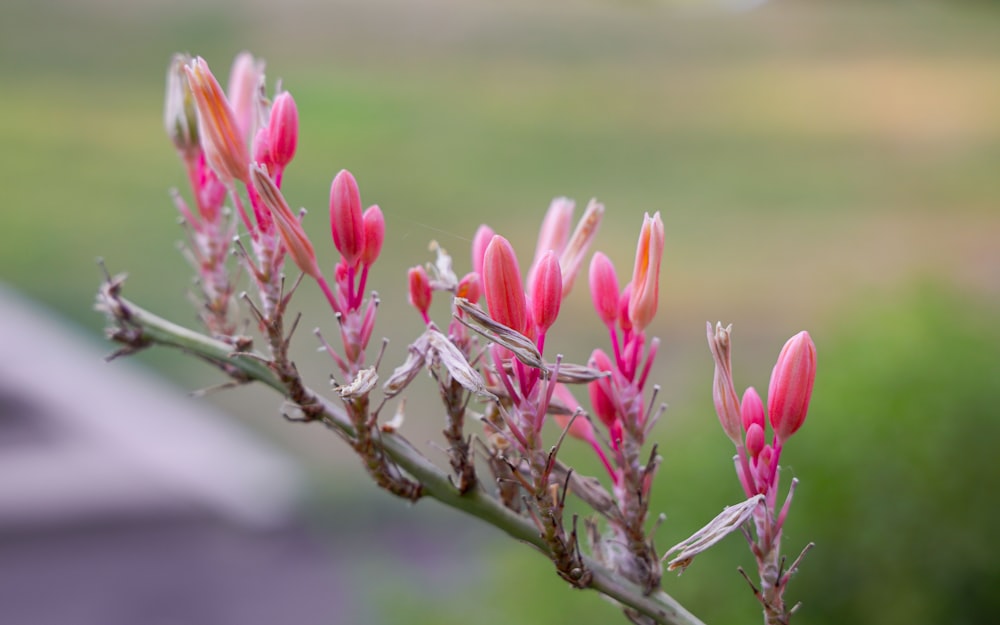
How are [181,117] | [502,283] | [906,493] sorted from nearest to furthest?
[502,283], [181,117], [906,493]

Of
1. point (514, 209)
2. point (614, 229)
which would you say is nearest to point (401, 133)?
point (514, 209)

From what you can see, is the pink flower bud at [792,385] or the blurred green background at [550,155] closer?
the pink flower bud at [792,385]

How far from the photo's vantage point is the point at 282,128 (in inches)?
11.8

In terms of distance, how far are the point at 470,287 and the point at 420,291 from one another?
2 centimetres

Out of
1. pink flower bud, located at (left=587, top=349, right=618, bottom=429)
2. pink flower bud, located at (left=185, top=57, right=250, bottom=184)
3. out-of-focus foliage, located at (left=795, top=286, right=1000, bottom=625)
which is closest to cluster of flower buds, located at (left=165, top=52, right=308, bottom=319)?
pink flower bud, located at (left=185, top=57, right=250, bottom=184)

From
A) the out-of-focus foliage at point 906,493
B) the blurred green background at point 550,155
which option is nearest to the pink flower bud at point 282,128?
the out-of-focus foliage at point 906,493

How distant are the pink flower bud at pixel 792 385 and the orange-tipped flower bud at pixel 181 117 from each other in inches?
8.9

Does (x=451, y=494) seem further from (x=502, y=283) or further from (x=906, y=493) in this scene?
(x=906, y=493)

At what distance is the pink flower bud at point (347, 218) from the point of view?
29 centimetres

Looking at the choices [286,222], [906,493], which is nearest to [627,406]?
[286,222]

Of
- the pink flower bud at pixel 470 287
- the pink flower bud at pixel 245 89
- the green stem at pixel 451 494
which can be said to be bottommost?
the green stem at pixel 451 494

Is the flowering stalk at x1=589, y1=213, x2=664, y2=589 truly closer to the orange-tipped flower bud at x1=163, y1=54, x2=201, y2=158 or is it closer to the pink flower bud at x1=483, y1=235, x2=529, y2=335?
the pink flower bud at x1=483, y1=235, x2=529, y2=335

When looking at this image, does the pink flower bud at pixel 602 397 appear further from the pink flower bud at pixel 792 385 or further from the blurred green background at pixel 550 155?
the blurred green background at pixel 550 155

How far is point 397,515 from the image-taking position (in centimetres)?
269
